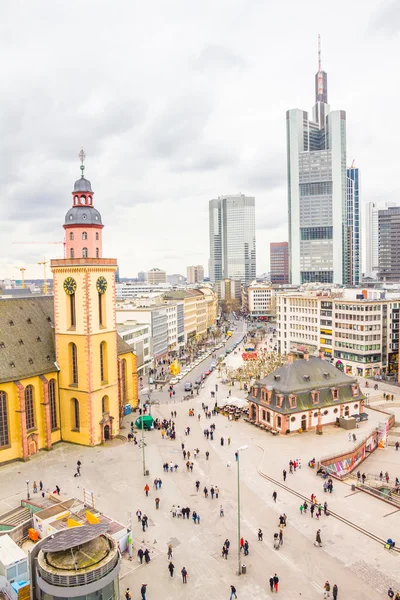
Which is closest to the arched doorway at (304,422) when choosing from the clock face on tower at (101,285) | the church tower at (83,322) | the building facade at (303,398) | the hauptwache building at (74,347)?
the building facade at (303,398)

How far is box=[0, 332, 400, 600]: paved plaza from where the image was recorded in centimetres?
3068

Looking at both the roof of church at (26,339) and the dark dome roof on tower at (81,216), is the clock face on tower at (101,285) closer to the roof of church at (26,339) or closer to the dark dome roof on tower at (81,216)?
the dark dome roof on tower at (81,216)

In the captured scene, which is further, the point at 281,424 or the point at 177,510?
the point at 281,424

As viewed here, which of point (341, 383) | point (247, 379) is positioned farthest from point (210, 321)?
point (341, 383)

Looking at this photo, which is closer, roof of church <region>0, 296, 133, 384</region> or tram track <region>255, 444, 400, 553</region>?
tram track <region>255, 444, 400, 553</region>

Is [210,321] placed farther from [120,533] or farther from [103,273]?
[120,533]

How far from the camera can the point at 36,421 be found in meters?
53.6

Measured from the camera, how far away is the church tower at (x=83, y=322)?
5469cm

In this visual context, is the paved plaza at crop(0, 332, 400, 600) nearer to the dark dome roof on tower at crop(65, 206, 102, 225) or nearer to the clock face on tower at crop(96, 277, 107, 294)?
the clock face on tower at crop(96, 277, 107, 294)

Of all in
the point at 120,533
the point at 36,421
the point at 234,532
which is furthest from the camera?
the point at 36,421

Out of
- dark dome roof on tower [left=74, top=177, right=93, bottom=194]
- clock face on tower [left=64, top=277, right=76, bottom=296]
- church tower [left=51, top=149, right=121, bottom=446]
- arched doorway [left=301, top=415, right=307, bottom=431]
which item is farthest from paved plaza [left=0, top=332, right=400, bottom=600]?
dark dome roof on tower [left=74, top=177, right=93, bottom=194]

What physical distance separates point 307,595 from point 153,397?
54.1 meters

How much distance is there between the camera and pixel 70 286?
181 ft

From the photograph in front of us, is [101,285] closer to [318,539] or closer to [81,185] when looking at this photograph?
[81,185]
